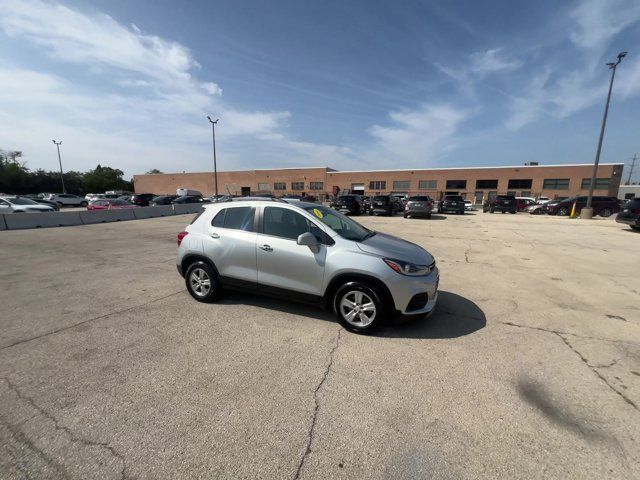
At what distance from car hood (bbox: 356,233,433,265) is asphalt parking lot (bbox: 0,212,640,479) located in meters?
0.94

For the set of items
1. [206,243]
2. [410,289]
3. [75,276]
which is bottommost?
[75,276]

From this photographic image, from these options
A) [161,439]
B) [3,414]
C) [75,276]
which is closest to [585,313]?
[161,439]

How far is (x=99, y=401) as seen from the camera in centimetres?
247

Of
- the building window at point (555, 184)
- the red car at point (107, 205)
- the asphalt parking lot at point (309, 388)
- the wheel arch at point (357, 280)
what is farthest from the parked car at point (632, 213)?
the building window at point (555, 184)

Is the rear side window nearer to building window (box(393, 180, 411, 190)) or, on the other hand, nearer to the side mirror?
the side mirror

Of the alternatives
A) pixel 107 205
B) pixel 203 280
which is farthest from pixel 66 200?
pixel 203 280

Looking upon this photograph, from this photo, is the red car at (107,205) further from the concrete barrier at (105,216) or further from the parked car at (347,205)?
the parked car at (347,205)

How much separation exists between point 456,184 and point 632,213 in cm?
4358

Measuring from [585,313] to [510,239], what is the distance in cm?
799

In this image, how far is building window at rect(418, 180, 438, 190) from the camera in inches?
2197

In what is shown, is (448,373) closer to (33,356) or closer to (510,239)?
(33,356)

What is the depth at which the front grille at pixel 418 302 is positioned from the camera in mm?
3549

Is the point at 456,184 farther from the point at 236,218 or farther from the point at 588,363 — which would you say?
the point at 236,218

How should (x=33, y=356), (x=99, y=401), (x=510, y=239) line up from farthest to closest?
(x=510, y=239) → (x=33, y=356) → (x=99, y=401)
